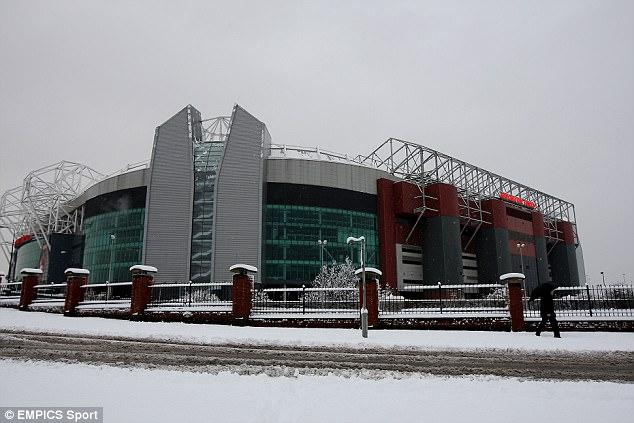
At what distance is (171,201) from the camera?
5750cm

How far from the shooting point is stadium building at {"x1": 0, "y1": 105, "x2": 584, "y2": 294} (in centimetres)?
5591

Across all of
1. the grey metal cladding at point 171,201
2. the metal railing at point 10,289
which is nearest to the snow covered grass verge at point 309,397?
the metal railing at point 10,289

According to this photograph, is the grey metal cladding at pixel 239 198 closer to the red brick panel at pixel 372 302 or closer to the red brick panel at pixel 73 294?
the red brick panel at pixel 73 294

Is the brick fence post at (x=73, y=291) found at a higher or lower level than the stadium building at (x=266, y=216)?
lower

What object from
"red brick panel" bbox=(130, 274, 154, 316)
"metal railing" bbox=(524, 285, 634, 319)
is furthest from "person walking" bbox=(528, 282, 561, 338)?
"red brick panel" bbox=(130, 274, 154, 316)

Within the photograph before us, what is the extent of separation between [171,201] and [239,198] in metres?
9.43

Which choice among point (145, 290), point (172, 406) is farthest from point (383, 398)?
point (145, 290)

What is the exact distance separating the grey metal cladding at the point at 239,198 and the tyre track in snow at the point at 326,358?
40.4m

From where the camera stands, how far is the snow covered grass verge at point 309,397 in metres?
5.62

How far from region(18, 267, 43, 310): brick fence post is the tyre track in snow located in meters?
20.6

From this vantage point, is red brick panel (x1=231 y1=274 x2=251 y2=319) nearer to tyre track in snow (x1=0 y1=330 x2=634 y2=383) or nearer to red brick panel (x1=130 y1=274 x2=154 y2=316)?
red brick panel (x1=130 y1=274 x2=154 y2=316)

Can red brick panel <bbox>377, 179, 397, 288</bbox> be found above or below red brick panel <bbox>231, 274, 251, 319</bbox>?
A: above

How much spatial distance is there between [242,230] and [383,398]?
49.9 metres

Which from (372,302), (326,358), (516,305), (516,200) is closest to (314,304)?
(372,302)
